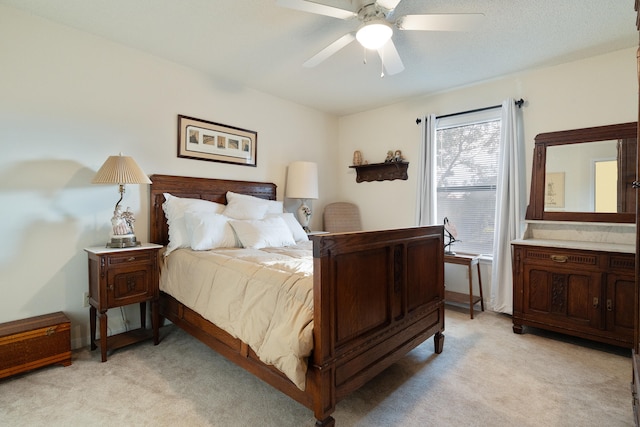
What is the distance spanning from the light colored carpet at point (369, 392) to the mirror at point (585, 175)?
122 centimetres

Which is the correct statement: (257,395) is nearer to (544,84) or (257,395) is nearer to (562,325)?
(562,325)

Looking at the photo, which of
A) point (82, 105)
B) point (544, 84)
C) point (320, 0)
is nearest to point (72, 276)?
point (82, 105)

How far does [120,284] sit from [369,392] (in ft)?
6.66

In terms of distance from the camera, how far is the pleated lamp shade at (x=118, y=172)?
7.80ft

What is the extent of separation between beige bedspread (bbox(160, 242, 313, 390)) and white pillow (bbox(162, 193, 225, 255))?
19cm

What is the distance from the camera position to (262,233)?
289cm

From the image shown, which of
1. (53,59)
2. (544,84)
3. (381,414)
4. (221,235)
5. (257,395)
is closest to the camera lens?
(381,414)

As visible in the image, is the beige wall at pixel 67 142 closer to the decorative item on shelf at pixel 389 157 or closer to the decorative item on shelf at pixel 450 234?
the decorative item on shelf at pixel 389 157

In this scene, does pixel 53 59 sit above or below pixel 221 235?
above

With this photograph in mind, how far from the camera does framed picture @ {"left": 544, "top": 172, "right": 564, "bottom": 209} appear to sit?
3.07 m

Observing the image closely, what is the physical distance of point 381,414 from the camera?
1738 mm

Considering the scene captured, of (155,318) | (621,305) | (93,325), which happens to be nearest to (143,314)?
(155,318)

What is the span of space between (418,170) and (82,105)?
11.8ft

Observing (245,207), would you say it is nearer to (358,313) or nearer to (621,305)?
(358,313)
